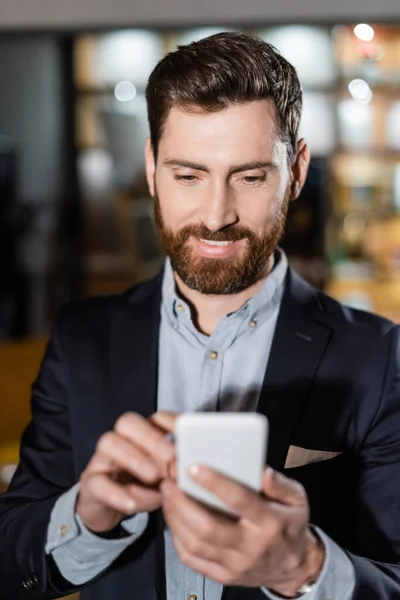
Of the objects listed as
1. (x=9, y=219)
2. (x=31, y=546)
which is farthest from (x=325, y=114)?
(x=31, y=546)

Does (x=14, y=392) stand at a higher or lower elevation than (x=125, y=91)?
lower

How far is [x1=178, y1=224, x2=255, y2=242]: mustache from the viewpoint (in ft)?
3.93

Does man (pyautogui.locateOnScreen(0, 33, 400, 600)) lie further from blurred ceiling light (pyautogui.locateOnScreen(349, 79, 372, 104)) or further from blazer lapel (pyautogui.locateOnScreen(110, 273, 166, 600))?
blurred ceiling light (pyautogui.locateOnScreen(349, 79, 372, 104))

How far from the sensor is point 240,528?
0.81 meters

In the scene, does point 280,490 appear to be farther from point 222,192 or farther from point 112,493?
point 222,192

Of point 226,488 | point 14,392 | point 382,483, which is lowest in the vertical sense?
point 14,392

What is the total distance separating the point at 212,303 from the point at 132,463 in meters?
0.49

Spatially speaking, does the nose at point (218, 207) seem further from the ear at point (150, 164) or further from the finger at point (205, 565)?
the finger at point (205, 565)

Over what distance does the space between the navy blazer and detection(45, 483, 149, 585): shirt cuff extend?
4 cm

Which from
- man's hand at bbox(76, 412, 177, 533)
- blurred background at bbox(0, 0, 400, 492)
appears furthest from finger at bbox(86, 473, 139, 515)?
blurred background at bbox(0, 0, 400, 492)

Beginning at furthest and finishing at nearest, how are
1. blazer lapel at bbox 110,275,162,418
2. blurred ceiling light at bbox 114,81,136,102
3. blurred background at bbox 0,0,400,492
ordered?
blurred ceiling light at bbox 114,81,136,102
blurred background at bbox 0,0,400,492
blazer lapel at bbox 110,275,162,418

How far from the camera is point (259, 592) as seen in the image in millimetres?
1234

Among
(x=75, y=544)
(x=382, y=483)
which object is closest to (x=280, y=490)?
(x=75, y=544)

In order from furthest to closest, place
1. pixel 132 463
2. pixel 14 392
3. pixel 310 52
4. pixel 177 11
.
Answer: pixel 310 52 → pixel 14 392 → pixel 177 11 → pixel 132 463
